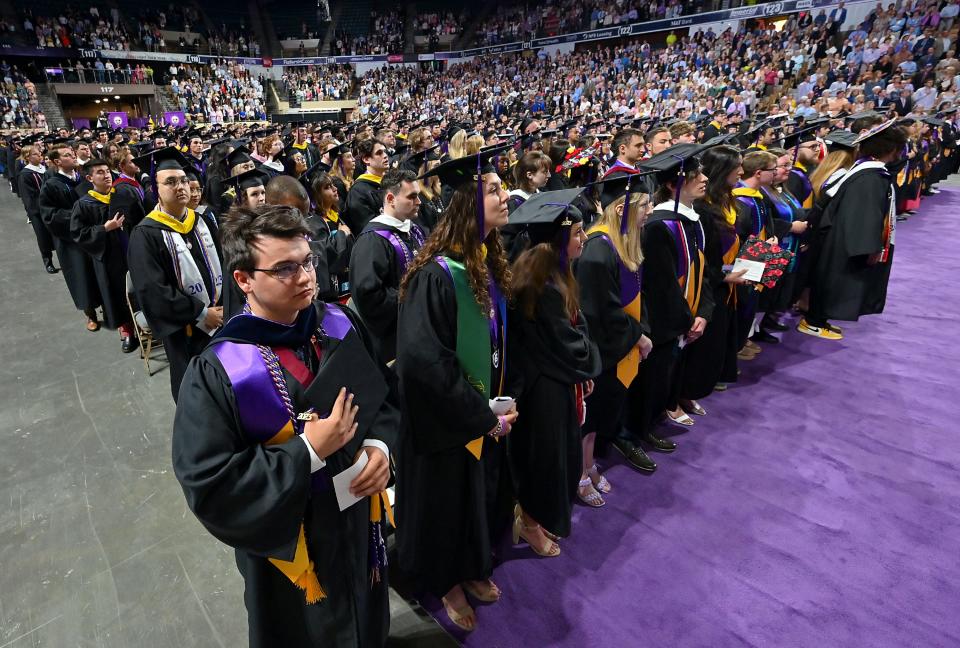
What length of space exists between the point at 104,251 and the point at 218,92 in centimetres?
2705

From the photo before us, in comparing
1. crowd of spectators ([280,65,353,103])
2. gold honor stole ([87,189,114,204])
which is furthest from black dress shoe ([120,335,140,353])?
crowd of spectators ([280,65,353,103])

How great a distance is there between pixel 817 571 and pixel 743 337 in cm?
237

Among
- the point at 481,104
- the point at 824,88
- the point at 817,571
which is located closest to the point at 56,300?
the point at 817,571

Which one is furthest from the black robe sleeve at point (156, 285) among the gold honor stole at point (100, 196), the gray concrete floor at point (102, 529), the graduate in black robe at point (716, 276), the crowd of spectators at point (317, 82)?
the crowd of spectators at point (317, 82)

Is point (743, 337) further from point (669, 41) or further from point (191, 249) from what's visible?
point (669, 41)

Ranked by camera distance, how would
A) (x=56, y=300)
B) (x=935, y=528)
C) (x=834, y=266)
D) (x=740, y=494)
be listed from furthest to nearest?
(x=56, y=300) < (x=834, y=266) < (x=740, y=494) < (x=935, y=528)

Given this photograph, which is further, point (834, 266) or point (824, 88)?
point (824, 88)

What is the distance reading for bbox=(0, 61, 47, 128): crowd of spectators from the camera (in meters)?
20.0

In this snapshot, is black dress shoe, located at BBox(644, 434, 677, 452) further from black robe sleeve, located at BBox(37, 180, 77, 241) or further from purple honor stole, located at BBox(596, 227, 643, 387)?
black robe sleeve, located at BBox(37, 180, 77, 241)

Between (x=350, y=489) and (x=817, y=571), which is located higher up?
(x=350, y=489)

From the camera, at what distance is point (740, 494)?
3275mm

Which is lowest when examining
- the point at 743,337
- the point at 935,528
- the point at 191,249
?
the point at 935,528

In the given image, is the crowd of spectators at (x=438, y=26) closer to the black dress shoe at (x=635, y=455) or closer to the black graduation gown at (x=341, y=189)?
the black graduation gown at (x=341, y=189)

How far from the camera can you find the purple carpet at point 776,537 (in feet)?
8.01
